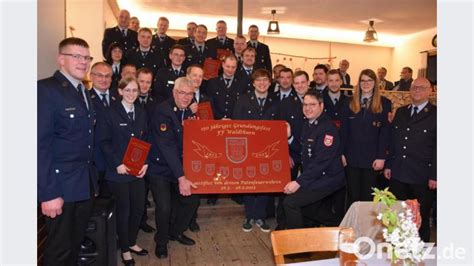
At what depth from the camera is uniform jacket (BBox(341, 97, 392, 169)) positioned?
14.4 ft

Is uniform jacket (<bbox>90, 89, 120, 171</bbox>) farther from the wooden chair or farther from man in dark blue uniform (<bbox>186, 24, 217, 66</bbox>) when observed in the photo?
man in dark blue uniform (<bbox>186, 24, 217, 66</bbox>)

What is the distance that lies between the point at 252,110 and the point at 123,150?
1.55 m

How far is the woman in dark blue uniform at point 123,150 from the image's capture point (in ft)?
12.0

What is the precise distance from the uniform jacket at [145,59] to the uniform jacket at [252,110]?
1.92 metres

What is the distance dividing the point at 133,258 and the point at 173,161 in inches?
41.6

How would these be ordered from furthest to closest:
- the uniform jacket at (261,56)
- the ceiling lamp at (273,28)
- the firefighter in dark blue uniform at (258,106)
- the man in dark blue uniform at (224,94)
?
the ceiling lamp at (273,28), the uniform jacket at (261,56), the man in dark blue uniform at (224,94), the firefighter in dark blue uniform at (258,106)

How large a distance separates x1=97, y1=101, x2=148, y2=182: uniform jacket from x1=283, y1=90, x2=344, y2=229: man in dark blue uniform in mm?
1516

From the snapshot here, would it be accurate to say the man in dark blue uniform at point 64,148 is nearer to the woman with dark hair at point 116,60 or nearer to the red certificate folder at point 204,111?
the red certificate folder at point 204,111

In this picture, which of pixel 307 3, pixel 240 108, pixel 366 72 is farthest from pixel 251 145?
pixel 307 3

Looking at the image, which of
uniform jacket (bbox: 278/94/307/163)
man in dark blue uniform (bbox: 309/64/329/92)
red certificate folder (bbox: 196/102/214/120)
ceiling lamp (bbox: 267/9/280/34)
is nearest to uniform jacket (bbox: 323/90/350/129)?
man in dark blue uniform (bbox: 309/64/329/92)

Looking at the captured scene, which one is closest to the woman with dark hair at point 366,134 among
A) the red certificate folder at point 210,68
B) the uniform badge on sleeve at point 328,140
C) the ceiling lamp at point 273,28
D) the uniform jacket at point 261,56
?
the uniform badge on sleeve at point 328,140

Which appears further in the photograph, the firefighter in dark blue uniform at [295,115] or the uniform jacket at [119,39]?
the uniform jacket at [119,39]

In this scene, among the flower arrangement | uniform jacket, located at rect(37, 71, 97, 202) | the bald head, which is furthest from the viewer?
the bald head

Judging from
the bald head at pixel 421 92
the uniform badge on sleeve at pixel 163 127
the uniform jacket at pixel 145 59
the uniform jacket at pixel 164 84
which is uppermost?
the uniform jacket at pixel 145 59
